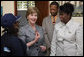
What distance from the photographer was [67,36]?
2.74 m

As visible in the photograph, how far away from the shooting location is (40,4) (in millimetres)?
4836

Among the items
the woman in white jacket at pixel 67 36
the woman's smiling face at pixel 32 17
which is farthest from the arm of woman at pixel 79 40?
the woman's smiling face at pixel 32 17

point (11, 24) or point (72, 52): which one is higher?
point (11, 24)

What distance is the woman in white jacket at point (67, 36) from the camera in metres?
2.71

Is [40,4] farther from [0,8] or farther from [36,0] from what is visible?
[0,8]

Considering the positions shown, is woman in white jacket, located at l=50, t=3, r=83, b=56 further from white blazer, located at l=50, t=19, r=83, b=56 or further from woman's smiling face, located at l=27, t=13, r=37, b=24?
woman's smiling face, located at l=27, t=13, r=37, b=24

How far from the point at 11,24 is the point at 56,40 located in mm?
977

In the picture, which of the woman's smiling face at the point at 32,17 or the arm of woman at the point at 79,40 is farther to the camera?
the woman's smiling face at the point at 32,17

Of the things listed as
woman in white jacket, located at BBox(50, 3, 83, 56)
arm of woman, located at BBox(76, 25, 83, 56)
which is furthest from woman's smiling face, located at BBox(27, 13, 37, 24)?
arm of woman, located at BBox(76, 25, 83, 56)

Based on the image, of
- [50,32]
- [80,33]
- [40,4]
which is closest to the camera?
[80,33]

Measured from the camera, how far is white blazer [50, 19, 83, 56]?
2703 millimetres

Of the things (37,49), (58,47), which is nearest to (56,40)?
(58,47)

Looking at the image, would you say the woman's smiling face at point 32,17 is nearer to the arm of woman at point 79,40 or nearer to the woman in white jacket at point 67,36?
the woman in white jacket at point 67,36

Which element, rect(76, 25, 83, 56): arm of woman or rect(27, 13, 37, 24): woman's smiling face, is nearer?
rect(76, 25, 83, 56): arm of woman
